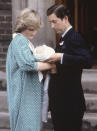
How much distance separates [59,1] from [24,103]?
3.97m

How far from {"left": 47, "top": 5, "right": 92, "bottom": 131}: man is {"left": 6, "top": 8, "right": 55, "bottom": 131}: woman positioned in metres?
A: 0.13

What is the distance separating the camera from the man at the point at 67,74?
4.02 meters

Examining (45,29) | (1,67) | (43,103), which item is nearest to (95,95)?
(45,29)

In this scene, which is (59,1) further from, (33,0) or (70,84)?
(70,84)

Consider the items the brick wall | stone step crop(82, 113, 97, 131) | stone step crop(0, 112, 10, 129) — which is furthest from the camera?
the brick wall

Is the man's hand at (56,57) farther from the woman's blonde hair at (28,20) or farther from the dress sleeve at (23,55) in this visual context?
the woman's blonde hair at (28,20)

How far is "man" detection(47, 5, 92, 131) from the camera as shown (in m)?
4.02

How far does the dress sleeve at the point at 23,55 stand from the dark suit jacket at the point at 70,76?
229 mm

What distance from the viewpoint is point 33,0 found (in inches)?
278

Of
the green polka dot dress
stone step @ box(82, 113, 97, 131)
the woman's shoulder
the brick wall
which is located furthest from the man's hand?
the brick wall

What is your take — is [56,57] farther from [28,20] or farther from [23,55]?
[28,20]

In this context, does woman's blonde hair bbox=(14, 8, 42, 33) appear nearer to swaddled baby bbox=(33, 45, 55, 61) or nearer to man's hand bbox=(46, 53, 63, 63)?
swaddled baby bbox=(33, 45, 55, 61)

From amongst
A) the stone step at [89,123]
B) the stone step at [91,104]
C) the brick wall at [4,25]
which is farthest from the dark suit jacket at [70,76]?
the brick wall at [4,25]

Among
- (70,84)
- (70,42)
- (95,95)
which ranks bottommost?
(95,95)
